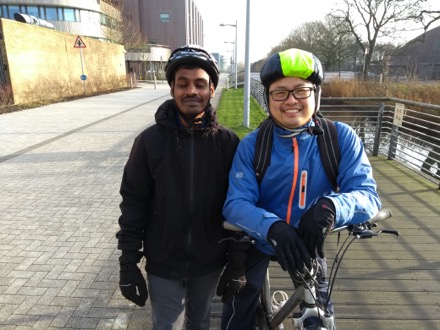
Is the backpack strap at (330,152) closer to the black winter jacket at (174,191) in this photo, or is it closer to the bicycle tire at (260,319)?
the black winter jacket at (174,191)

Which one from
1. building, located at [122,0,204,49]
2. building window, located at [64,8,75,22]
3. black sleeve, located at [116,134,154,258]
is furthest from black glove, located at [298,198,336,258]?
building, located at [122,0,204,49]

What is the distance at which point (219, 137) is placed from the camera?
1.87m

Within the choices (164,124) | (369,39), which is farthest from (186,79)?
(369,39)

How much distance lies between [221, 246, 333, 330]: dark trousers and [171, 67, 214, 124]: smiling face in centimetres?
85

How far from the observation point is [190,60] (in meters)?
1.73

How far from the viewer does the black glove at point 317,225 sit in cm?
131

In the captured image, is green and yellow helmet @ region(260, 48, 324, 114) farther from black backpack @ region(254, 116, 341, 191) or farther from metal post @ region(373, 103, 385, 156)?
metal post @ region(373, 103, 385, 156)

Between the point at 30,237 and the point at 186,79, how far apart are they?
3.18 metres

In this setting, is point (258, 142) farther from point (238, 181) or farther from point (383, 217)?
point (383, 217)

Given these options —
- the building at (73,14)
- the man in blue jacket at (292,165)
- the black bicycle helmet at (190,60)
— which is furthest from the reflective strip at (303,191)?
the building at (73,14)

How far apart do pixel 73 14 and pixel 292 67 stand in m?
51.5

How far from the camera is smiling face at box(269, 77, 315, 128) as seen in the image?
160cm

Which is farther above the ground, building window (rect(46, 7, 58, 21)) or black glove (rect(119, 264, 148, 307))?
building window (rect(46, 7, 58, 21))

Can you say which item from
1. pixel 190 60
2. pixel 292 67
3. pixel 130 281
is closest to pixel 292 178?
pixel 292 67
